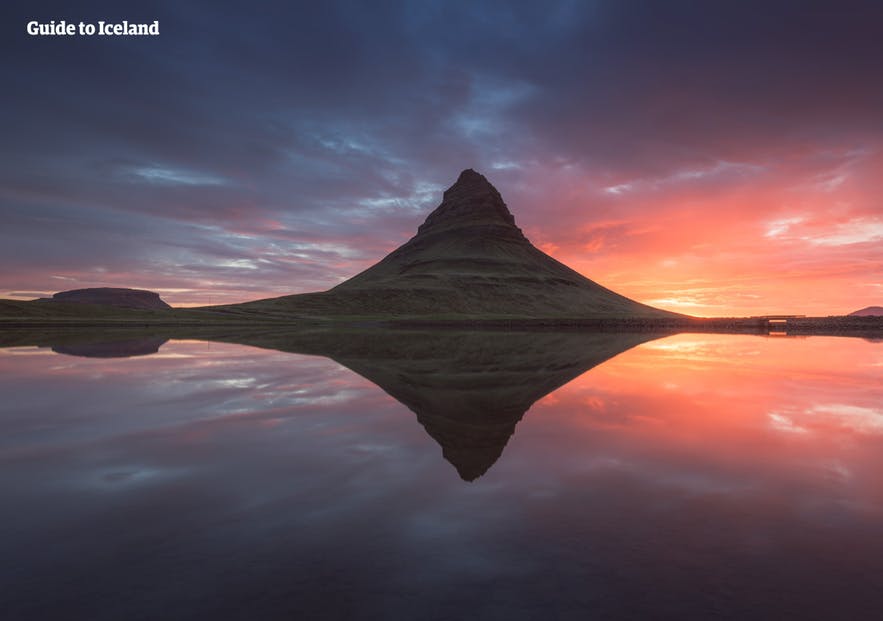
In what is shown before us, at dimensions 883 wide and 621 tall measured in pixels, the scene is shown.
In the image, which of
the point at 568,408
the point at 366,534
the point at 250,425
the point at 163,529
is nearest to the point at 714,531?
the point at 366,534

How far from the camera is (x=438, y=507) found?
848 centimetres

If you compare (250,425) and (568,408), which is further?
(568,408)

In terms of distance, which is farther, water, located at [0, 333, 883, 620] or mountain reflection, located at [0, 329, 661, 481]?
mountain reflection, located at [0, 329, 661, 481]

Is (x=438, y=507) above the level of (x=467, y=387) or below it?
below

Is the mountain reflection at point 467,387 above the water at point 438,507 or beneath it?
above

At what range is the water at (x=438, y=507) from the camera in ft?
18.7

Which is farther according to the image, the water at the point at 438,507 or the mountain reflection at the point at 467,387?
the mountain reflection at the point at 467,387

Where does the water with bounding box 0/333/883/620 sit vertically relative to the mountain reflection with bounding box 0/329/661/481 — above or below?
below

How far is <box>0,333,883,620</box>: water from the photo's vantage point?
18.7 ft

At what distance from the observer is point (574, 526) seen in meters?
7.56

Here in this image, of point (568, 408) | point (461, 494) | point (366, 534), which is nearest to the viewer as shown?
point (366, 534)

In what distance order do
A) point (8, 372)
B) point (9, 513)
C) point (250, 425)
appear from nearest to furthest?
point (9, 513) < point (250, 425) < point (8, 372)

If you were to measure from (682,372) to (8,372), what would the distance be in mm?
36716

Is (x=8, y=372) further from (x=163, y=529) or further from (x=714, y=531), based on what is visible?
(x=714, y=531)
